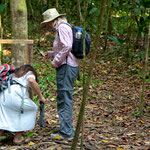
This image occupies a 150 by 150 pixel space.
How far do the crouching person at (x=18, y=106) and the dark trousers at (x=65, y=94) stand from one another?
15.5 inches

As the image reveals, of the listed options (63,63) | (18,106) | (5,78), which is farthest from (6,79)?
(63,63)

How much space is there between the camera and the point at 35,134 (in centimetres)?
403

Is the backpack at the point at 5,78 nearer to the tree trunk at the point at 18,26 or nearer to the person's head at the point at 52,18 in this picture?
the tree trunk at the point at 18,26

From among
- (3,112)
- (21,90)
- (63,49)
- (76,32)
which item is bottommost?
(3,112)

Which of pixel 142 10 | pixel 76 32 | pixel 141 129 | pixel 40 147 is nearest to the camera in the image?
pixel 40 147

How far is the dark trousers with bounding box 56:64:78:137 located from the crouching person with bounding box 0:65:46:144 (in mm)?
393

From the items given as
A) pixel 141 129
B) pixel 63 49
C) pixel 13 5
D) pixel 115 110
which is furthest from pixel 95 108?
pixel 13 5

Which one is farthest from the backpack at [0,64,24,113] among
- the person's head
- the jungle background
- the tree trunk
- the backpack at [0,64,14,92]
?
the person's head

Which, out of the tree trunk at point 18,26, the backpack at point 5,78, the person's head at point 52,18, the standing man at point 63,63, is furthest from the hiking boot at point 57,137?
the person's head at point 52,18

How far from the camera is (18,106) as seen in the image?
351 cm

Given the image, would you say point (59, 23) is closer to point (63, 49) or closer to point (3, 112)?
point (63, 49)

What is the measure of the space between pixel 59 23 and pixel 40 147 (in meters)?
1.75

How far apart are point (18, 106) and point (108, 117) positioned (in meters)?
2.24

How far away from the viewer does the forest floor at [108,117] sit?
354 centimetres
